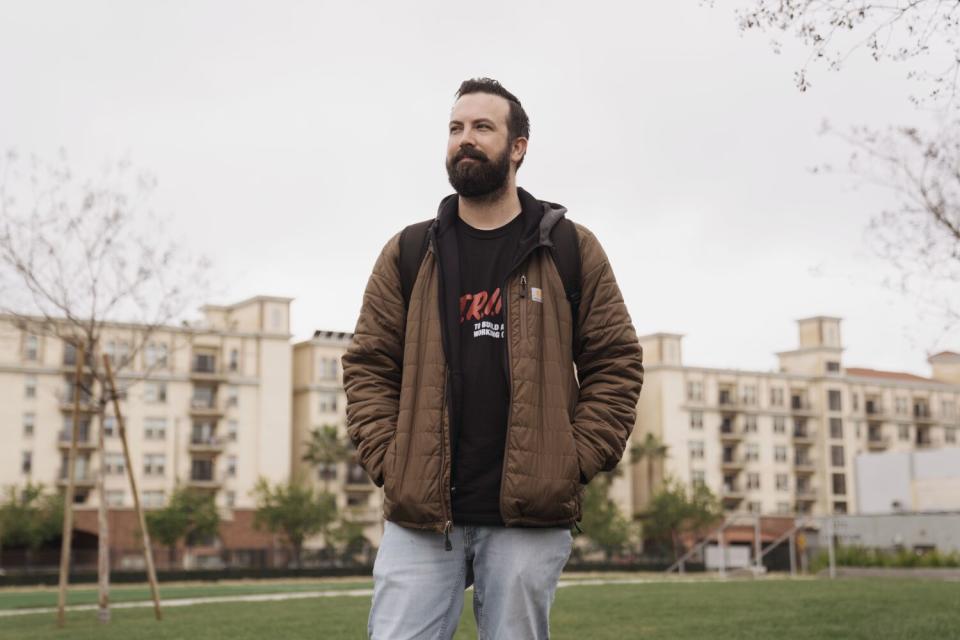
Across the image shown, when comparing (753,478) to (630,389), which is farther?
(753,478)

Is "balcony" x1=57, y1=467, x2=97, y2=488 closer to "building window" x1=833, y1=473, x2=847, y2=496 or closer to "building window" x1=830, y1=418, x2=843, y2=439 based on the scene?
"building window" x1=833, y1=473, x2=847, y2=496

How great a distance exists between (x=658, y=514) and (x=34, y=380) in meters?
46.6

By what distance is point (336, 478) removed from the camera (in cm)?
8681

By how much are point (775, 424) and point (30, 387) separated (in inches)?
2492

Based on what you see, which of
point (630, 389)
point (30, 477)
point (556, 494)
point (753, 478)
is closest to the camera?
point (556, 494)

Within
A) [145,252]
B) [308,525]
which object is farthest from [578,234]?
[308,525]

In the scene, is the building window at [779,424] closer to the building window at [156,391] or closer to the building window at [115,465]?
the building window at [156,391]

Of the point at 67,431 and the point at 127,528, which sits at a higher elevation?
the point at 67,431

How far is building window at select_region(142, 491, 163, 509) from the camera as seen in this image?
7706 centimetres

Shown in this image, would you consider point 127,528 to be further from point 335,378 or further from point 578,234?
point 578,234

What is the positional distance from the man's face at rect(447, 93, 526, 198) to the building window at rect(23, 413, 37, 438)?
251ft

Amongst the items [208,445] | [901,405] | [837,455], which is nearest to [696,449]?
[837,455]

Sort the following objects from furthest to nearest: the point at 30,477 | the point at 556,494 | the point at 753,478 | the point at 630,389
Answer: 1. the point at 753,478
2. the point at 30,477
3. the point at 630,389
4. the point at 556,494

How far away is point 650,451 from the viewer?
3782 inches
